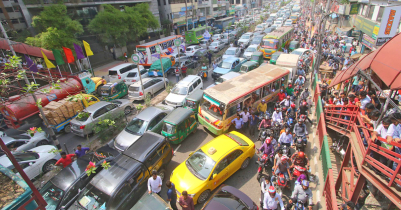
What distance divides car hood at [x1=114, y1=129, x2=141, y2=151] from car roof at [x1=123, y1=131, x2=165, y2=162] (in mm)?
1132

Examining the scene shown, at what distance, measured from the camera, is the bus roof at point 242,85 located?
9578mm

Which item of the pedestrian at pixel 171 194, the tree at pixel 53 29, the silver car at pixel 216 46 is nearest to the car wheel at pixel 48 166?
the pedestrian at pixel 171 194

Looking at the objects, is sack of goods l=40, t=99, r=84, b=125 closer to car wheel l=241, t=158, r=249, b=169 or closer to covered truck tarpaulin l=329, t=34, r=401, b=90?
car wheel l=241, t=158, r=249, b=169

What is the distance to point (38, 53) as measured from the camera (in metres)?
17.3

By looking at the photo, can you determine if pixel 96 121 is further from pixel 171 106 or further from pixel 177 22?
pixel 177 22

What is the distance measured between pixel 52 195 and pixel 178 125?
5.15m

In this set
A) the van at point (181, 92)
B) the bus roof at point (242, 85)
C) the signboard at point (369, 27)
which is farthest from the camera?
the signboard at point (369, 27)

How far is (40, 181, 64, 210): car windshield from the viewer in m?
5.98

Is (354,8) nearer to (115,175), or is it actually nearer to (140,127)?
(140,127)

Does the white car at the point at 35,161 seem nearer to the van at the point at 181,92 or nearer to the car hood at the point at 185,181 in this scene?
the car hood at the point at 185,181

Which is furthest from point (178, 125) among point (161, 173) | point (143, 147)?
point (161, 173)

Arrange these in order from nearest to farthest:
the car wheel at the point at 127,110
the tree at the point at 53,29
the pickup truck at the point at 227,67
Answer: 1. the car wheel at the point at 127,110
2. the pickup truck at the point at 227,67
3. the tree at the point at 53,29

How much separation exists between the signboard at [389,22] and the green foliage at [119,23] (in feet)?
83.4

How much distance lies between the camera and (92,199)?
19.1 ft
